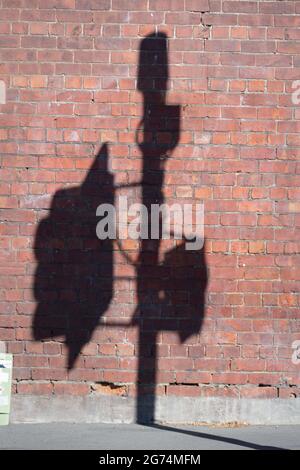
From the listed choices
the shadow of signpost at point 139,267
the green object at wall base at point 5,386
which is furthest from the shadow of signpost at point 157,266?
the green object at wall base at point 5,386

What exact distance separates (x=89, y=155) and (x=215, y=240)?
139 centimetres

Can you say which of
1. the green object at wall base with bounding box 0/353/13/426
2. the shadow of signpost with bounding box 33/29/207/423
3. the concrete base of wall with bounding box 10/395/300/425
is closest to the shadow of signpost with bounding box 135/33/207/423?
the shadow of signpost with bounding box 33/29/207/423

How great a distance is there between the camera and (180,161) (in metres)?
6.55

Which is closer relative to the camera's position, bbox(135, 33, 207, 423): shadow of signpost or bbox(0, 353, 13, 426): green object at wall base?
bbox(0, 353, 13, 426): green object at wall base

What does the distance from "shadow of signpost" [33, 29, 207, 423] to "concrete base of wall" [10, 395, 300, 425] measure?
0.18 m

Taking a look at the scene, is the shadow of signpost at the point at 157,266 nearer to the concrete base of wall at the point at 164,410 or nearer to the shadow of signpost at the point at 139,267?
the shadow of signpost at the point at 139,267

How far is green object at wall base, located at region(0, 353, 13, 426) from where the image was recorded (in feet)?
20.6

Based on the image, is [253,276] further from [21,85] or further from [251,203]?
[21,85]

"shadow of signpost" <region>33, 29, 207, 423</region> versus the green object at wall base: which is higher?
"shadow of signpost" <region>33, 29, 207, 423</region>

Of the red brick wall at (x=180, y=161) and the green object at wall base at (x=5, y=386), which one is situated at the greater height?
the red brick wall at (x=180, y=161)

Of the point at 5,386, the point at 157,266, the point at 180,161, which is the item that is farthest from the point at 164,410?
the point at 180,161

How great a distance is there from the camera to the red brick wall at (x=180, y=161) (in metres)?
6.49

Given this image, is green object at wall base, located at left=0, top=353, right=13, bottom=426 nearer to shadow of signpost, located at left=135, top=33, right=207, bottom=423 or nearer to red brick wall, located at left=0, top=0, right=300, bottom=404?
red brick wall, located at left=0, top=0, right=300, bottom=404

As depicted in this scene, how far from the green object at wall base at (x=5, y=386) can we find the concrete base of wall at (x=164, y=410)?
0.16 metres
